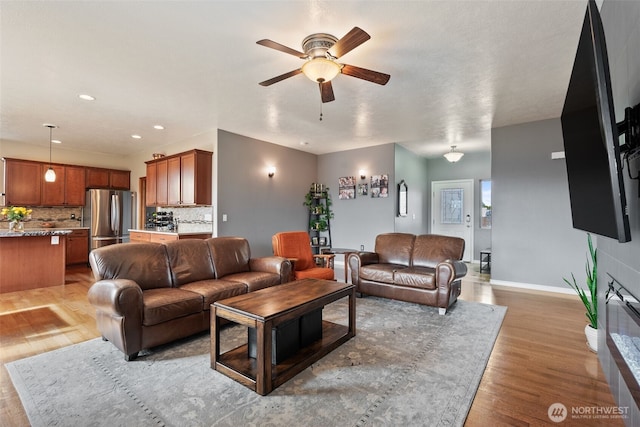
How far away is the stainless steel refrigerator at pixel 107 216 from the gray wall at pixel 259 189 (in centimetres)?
344

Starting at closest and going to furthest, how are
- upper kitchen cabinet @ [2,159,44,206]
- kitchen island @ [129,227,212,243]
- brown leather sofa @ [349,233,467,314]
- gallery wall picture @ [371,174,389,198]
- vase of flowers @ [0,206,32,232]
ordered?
brown leather sofa @ [349,233,467,314]
vase of flowers @ [0,206,32,232]
kitchen island @ [129,227,212,243]
upper kitchen cabinet @ [2,159,44,206]
gallery wall picture @ [371,174,389,198]

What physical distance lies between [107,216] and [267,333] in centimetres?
672

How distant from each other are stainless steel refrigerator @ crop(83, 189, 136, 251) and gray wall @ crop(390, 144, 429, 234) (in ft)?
20.5

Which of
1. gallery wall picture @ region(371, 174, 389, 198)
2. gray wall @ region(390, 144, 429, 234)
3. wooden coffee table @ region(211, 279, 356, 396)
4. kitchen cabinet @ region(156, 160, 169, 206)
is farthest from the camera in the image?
gray wall @ region(390, 144, 429, 234)

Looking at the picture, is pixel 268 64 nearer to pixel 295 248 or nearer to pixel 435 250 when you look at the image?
pixel 295 248

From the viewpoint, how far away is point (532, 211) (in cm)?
474

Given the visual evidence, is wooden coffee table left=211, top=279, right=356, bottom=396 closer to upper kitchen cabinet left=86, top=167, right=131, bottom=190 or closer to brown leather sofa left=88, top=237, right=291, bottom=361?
brown leather sofa left=88, top=237, right=291, bottom=361

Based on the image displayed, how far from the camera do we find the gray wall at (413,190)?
6.48 meters

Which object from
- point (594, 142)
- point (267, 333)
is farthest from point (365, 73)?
point (267, 333)

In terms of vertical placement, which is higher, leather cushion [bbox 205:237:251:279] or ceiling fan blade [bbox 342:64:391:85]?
ceiling fan blade [bbox 342:64:391:85]

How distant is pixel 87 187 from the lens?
692 cm

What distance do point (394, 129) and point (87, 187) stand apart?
22.6 feet

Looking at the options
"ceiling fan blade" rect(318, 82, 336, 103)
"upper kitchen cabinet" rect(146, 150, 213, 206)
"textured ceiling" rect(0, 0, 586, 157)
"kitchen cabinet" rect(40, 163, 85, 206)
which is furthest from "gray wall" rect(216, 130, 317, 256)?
"kitchen cabinet" rect(40, 163, 85, 206)

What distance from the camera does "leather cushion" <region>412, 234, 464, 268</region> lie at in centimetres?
405
